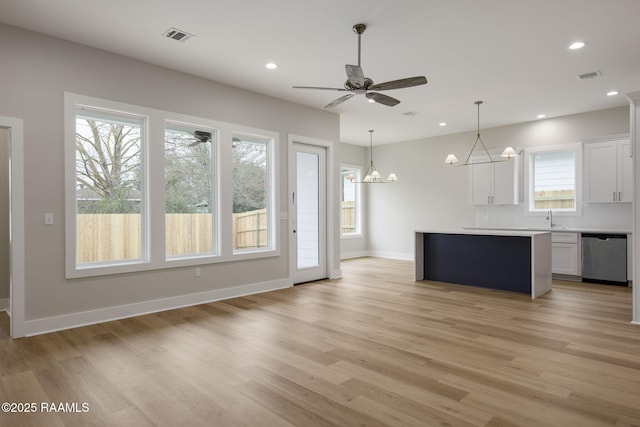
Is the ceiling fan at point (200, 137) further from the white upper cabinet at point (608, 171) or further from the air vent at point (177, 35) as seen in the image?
the white upper cabinet at point (608, 171)

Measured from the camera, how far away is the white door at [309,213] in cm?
634

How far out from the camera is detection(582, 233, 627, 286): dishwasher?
6.14 meters

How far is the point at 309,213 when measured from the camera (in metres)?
6.57

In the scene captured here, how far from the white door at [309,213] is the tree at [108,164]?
2413 mm

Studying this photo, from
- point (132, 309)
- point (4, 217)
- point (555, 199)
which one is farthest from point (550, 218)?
point (4, 217)

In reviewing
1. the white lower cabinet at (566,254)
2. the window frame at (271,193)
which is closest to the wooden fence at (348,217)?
the window frame at (271,193)

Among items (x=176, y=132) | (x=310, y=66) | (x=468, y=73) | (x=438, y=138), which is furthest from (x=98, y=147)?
(x=438, y=138)

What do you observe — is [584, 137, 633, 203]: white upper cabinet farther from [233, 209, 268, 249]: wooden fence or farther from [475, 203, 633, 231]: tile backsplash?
[233, 209, 268, 249]: wooden fence

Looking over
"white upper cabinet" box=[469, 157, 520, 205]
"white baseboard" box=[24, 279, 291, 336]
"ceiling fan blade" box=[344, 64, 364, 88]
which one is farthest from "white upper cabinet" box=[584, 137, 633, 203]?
"white baseboard" box=[24, 279, 291, 336]

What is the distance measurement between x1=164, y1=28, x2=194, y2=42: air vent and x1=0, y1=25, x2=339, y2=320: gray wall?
87 centimetres

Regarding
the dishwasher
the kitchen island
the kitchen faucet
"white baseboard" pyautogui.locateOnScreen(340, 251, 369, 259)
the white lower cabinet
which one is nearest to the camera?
the kitchen island

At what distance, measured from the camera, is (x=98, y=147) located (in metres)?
4.34

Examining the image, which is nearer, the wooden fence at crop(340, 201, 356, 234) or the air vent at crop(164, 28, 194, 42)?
the air vent at crop(164, 28, 194, 42)

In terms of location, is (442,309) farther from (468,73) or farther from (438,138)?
(438,138)
